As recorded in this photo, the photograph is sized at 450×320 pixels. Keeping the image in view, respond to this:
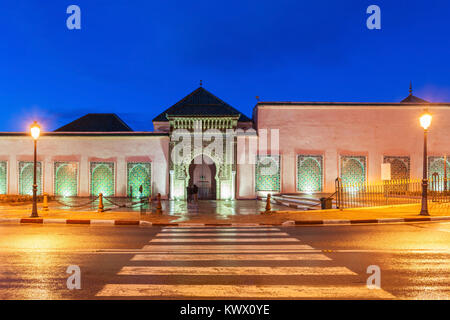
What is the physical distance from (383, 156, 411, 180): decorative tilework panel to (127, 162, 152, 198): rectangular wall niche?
573 inches

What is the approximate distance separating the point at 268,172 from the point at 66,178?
40.9ft

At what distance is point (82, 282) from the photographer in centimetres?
468

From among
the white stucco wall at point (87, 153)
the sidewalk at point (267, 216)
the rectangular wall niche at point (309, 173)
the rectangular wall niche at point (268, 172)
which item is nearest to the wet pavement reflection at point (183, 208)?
the sidewalk at point (267, 216)

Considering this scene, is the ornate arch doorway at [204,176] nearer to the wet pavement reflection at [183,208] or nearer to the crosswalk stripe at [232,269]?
the wet pavement reflection at [183,208]

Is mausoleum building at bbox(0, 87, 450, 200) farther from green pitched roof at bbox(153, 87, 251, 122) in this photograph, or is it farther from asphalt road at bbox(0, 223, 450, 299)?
asphalt road at bbox(0, 223, 450, 299)

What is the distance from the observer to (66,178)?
21031 mm

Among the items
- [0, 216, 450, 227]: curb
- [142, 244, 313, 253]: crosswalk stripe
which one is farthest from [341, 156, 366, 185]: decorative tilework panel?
[142, 244, 313, 253]: crosswalk stripe

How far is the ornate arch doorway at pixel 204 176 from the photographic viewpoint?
21.2 meters

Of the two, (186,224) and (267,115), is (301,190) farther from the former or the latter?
(186,224)

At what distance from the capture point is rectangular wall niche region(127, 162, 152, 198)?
20.9m

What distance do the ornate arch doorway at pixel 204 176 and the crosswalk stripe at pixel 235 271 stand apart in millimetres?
15731

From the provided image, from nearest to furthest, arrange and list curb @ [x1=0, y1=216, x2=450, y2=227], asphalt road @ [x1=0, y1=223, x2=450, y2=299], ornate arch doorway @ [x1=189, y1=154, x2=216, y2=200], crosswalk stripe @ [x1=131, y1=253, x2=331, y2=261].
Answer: asphalt road @ [x1=0, y1=223, x2=450, y2=299] < crosswalk stripe @ [x1=131, y1=253, x2=331, y2=261] < curb @ [x1=0, y1=216, x2=450, y2=227] < ornate arch doorway @ [x1=189, y1=154, x2=216, y2=200]

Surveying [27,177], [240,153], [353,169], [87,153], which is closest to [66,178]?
[87,153]
